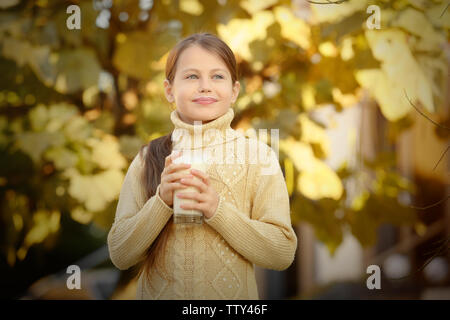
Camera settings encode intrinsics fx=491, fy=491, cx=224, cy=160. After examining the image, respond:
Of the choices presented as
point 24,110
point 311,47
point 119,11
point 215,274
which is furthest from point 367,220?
point 24,110

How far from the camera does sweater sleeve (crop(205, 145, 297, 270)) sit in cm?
105

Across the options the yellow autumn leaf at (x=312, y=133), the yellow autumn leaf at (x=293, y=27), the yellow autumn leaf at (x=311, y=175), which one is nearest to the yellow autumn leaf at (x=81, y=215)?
the yellow autumn leaf at (x=311, y=175)

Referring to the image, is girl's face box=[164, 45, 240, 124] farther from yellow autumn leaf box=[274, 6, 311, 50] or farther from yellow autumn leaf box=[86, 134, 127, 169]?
yellow autumn leaf box=[274, 6, 311, 50]

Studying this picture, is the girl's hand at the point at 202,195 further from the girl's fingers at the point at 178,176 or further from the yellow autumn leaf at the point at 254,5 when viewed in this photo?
the yellow autumn leaf at the point at 254,5

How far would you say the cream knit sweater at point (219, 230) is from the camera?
1.07 metres

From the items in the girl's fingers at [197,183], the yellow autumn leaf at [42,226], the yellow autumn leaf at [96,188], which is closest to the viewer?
the girl's fingers at [197,183]

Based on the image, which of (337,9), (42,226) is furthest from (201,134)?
(42,226)

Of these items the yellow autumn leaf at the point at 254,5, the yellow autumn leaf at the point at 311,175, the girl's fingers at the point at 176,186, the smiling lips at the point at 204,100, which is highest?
the yellow autumn leaf at the point at 254,5

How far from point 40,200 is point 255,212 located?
1.41m

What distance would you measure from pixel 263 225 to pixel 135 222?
28cm

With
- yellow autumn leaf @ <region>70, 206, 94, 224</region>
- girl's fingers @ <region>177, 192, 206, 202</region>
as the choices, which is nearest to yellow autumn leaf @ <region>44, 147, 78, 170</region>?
yellow autumn leaf @ <region>70, 206, 94, 224</region>

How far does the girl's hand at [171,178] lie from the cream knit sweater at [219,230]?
0.08 feet
